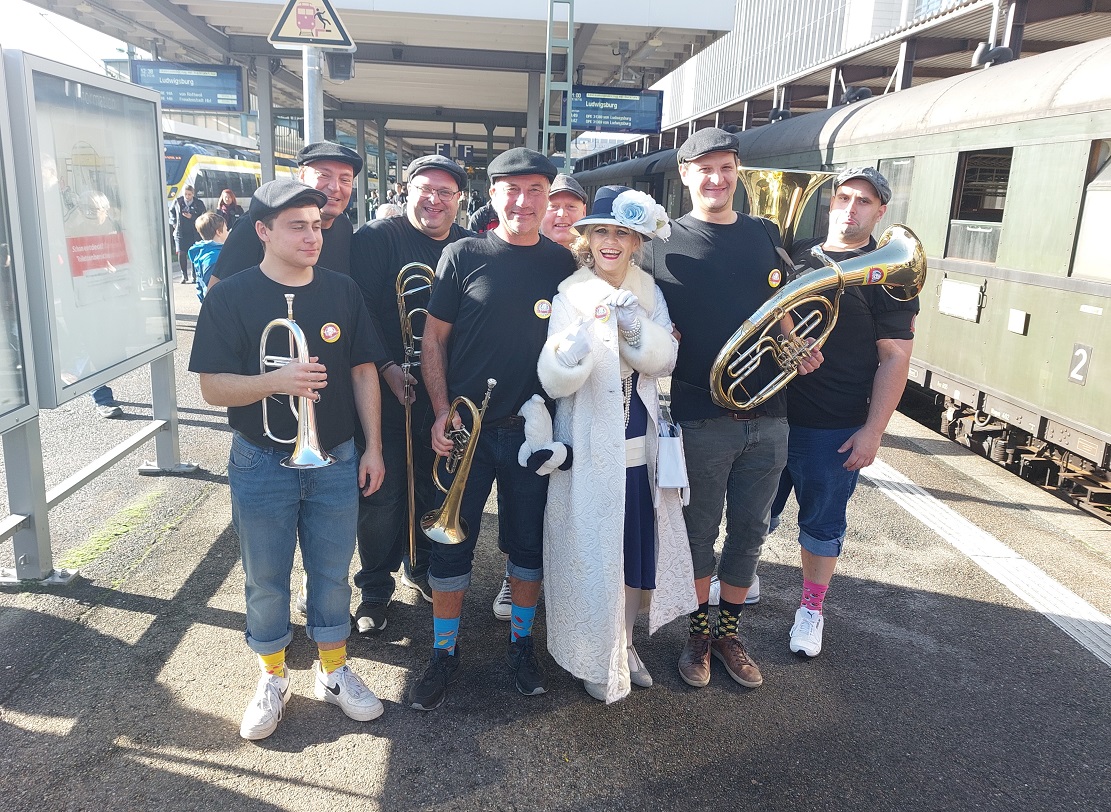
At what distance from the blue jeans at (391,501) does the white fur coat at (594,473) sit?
858mm

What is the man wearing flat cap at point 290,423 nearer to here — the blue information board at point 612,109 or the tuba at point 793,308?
the tuba at point 793,308

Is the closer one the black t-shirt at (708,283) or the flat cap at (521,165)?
the flat cap at (521,165)

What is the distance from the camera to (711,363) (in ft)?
10.6

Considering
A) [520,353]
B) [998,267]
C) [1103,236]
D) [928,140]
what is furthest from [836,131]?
[520,353]

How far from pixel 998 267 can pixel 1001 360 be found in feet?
2.31

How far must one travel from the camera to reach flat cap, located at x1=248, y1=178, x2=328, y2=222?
108 inches

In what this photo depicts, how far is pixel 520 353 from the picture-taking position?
10.3 feet

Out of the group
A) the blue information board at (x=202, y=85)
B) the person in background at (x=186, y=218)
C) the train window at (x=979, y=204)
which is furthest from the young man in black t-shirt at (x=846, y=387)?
the person in background at (x=186, y=218)

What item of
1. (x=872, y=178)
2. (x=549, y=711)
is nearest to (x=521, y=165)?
(x=872, y=178)

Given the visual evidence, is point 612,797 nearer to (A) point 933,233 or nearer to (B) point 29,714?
(B) point 29,714

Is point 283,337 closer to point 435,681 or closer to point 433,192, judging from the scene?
point 433,192

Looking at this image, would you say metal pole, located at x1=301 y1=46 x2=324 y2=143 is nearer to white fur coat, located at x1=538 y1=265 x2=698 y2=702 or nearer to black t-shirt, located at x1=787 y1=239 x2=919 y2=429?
white fur coat, located at x1=538 y1=265 x2=698 y2=702

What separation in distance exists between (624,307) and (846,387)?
1.17 meters

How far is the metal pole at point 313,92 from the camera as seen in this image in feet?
18.6
